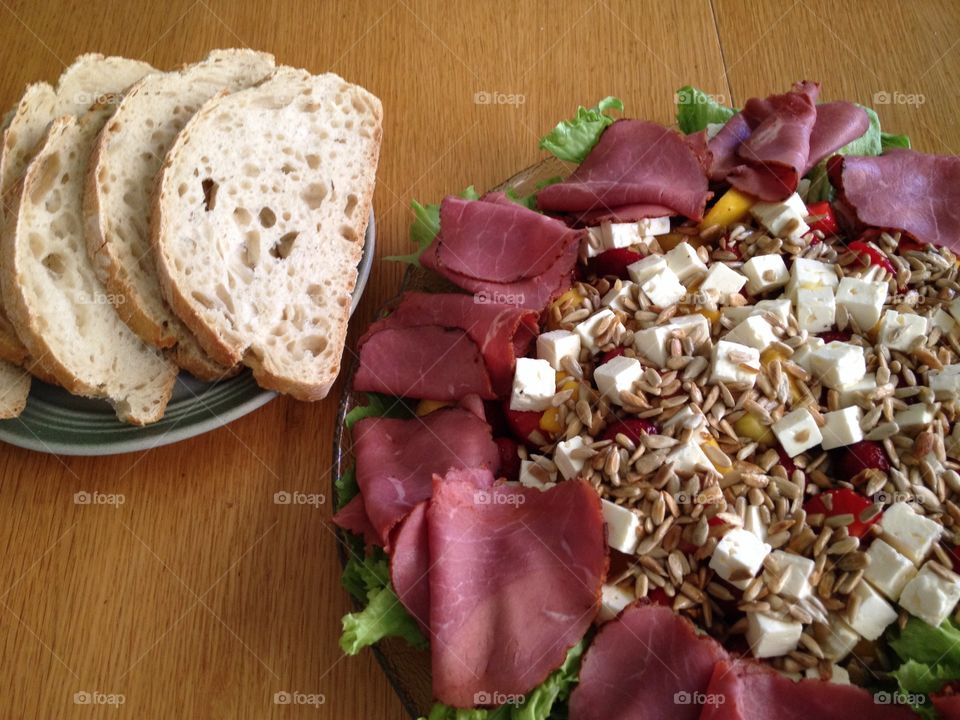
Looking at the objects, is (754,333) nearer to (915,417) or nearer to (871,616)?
(915,417)

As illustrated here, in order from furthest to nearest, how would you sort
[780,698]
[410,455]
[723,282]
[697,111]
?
[697,111] < [723,282] < [410,455] < [780,698]

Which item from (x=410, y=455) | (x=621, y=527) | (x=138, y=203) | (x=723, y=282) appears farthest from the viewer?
(x=138, y=203)

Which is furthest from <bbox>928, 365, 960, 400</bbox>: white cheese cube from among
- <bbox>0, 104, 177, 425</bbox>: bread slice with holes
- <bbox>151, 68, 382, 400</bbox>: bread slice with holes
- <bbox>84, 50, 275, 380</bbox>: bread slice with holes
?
<bbox>0, 104, 177, 425</bbox>: bread slice with holes

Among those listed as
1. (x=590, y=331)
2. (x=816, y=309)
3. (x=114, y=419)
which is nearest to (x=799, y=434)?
(x=816, y=309)

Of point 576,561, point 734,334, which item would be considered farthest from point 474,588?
point 734,334

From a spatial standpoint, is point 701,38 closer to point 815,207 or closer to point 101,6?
point 815,207

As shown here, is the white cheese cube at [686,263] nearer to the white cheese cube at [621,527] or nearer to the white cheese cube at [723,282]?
the white cheese cube at [723,282]
